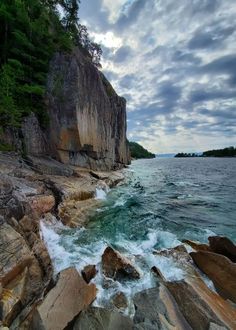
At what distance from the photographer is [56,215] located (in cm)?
1252

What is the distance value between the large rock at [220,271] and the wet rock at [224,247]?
1.34m

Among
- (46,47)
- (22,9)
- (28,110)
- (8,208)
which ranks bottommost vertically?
(8,208)

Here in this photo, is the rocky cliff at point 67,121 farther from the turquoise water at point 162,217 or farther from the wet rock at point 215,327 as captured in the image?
the wet rock at point 215,327

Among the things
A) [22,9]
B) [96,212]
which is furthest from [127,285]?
[22,9]

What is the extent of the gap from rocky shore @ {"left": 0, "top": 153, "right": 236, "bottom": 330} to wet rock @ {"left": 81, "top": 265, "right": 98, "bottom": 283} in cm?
3

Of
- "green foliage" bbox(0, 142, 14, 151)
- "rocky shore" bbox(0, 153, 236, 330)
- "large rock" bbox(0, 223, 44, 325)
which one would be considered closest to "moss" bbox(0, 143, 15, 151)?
"green foliage" bbox(0, 142, 14, 151)

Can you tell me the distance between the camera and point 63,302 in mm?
5516

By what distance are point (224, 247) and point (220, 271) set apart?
1.90 metres

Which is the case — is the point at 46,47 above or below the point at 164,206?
above

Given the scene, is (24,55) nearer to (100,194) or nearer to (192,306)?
(100,194)

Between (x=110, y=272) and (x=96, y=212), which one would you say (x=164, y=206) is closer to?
(x=96, y=212)

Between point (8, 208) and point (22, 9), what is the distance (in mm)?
23332

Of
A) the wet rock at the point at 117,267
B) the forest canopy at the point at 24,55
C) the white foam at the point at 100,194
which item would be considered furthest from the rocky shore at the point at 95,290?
the forest canopy at the point at 24,55

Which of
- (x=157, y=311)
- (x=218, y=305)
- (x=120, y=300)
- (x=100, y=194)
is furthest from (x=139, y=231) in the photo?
(x=100, y=194)
